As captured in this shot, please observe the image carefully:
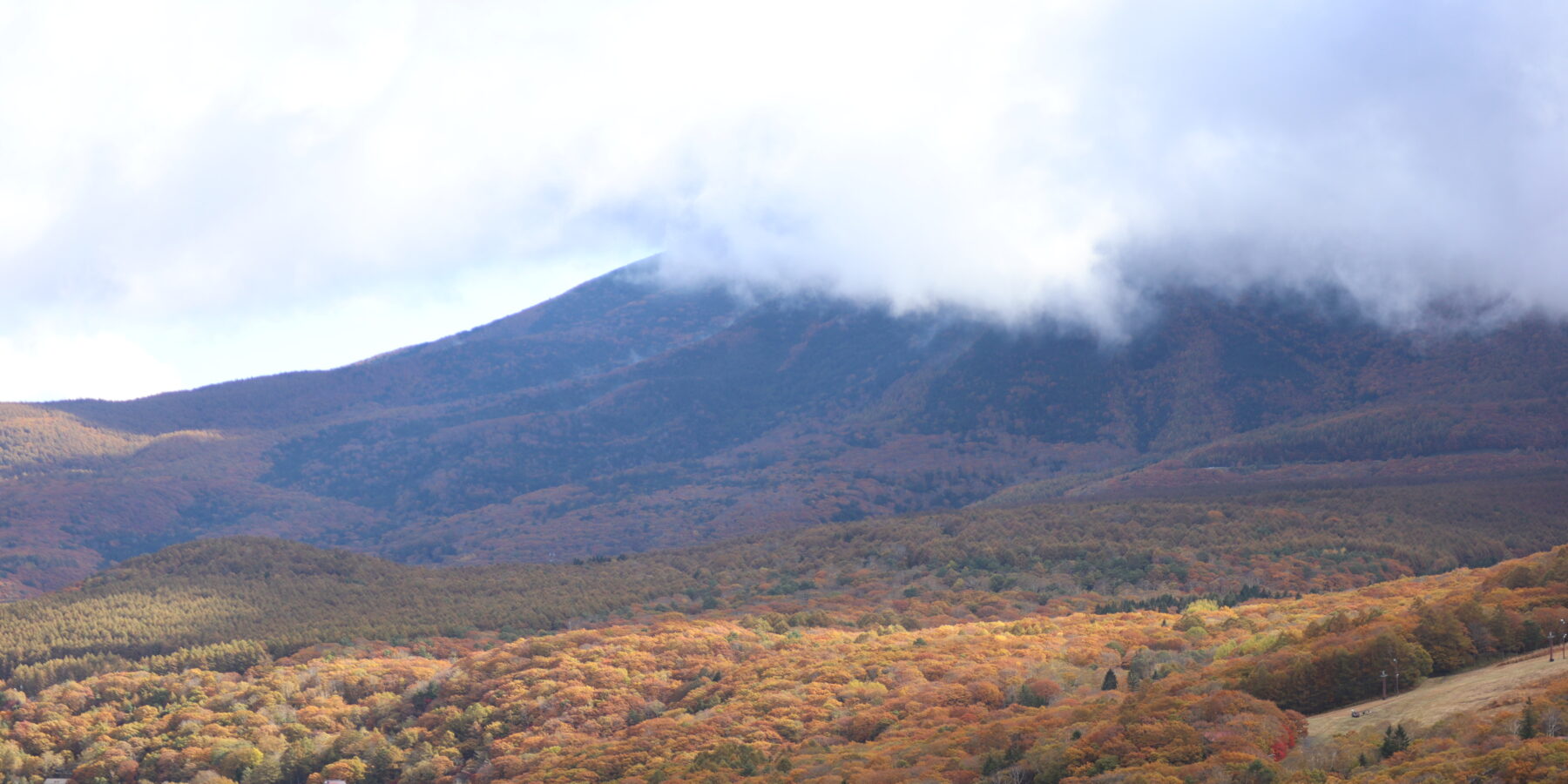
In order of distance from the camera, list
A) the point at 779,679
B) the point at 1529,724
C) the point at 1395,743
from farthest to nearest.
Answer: the point at 779,679 → the point at 1395,743 → the point at 1529,724

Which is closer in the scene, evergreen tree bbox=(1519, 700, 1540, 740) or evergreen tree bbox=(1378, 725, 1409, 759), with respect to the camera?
evergreen tree bbox=(1519, 700, 1540, 740)

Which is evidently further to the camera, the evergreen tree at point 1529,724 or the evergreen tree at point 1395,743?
the evergreen tree at point 1395,743

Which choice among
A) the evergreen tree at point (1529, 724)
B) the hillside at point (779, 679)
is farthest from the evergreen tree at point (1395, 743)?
the evergreen tree at point (1529, 724)

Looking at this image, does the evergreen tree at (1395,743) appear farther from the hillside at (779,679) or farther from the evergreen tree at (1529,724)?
the evergreen tree at (1529,724)

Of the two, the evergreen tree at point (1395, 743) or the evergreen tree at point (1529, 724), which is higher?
the evergreen tree at point (1529, 724)

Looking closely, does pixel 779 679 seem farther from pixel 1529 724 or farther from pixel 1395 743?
pixel 1529 724

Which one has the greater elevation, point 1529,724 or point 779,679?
point 1529,724

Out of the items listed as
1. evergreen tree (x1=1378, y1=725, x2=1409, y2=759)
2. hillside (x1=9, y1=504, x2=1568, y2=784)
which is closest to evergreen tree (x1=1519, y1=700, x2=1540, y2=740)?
hillside (x1=9, y1=504, x2=1568, y2=784)

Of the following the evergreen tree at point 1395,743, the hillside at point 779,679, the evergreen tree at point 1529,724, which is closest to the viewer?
the evergreen tree at point 1529,724

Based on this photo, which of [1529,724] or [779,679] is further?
[779,679]

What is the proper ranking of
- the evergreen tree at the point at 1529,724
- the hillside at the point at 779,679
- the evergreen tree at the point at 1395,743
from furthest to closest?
1. the hillside at the point at 779,679
2. the evergreen tree at the point at 1395,743
3. the evergreen tree at the point at 1529,724

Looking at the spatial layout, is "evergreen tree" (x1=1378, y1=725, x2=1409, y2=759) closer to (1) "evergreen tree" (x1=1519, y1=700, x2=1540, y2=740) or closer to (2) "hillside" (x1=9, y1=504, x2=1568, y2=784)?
(2) "hillside" (x1=9, y1=504, x2=1568, y2=784)

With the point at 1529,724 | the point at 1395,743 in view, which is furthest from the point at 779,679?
the point at 1529,724

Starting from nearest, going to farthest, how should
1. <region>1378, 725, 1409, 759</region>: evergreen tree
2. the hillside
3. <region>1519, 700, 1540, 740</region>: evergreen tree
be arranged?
<region>1519, 700, 1540, 740</region>: evergreen tree
<region>1378, 725, 1409, 759</region>: evergreen tree
the hillside
